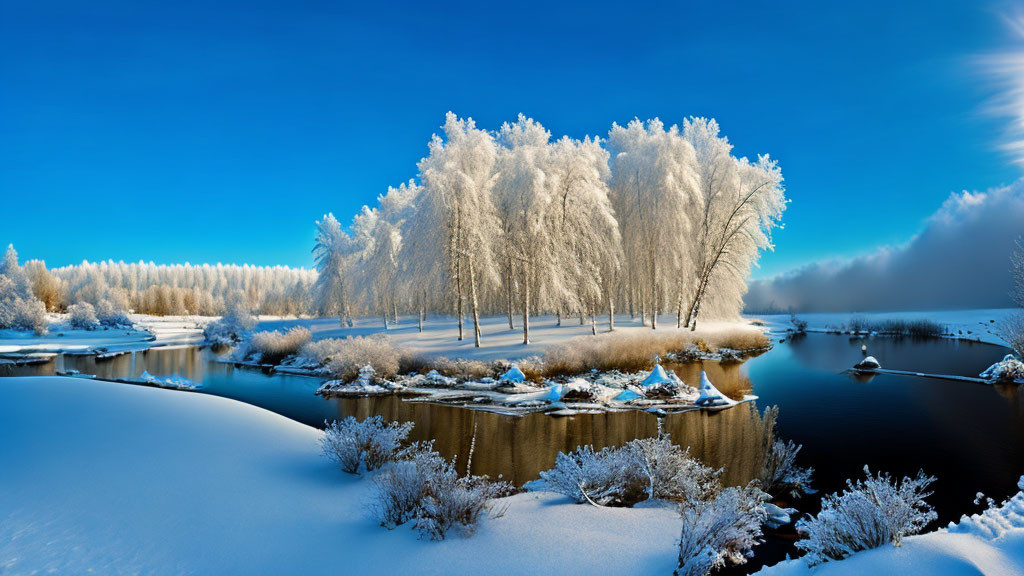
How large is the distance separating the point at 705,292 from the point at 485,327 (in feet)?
47.3

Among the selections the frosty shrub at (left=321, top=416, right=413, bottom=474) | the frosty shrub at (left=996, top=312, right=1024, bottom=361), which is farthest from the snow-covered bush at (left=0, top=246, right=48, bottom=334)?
the frosty shrub at (left=996, top=312, right=1024, bottom=361)

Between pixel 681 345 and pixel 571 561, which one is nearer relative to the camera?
pixel 571 561

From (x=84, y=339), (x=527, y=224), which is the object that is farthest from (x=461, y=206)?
(x=84, y=339)

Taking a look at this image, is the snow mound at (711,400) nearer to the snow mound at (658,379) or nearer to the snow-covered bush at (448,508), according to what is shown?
the snow mound at (658,379)

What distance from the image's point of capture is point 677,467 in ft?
22.5

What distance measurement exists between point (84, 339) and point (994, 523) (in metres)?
57.4

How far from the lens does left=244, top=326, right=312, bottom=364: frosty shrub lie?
27891 millimetres

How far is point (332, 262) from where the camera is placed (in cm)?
4147

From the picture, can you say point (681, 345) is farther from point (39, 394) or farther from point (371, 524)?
point (39, 394)

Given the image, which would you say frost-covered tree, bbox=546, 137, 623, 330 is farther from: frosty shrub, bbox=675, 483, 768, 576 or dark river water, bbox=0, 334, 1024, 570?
frosty shrub, bbox=675, 483, 768, 576

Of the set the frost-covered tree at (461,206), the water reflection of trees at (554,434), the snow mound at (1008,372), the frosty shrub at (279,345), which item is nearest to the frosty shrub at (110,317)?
the frosty shrub at (279,345)

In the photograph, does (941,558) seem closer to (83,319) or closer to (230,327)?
(230,327)

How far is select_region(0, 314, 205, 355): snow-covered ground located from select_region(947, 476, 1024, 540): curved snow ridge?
44865 mm

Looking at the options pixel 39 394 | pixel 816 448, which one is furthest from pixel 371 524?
pixel 816 448
